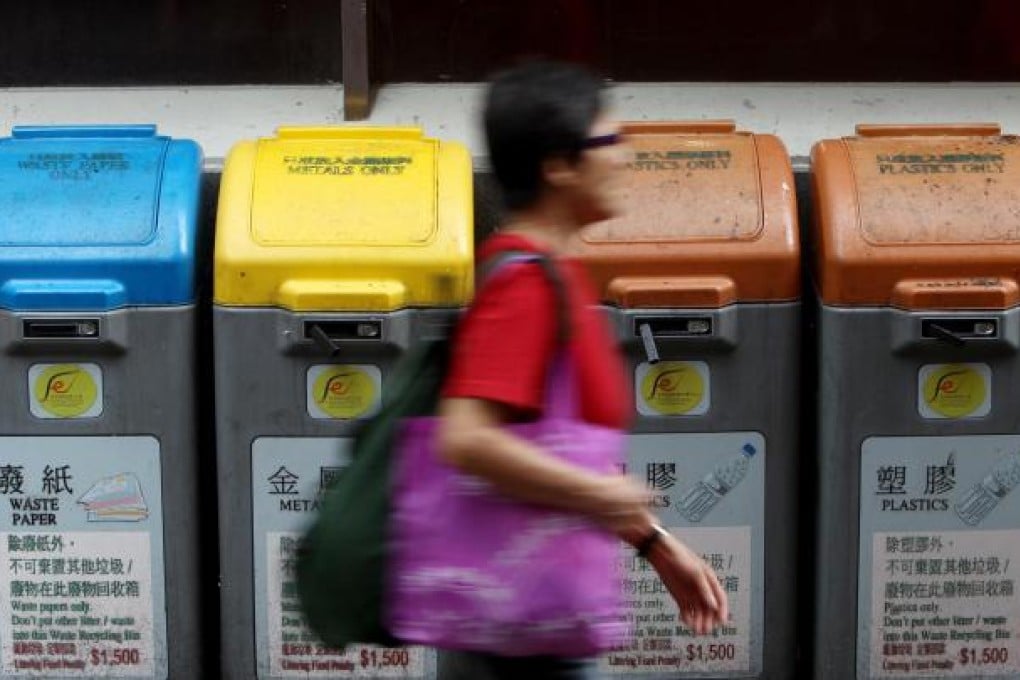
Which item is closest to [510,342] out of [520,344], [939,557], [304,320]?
[520,344]

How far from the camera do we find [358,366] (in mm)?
4457

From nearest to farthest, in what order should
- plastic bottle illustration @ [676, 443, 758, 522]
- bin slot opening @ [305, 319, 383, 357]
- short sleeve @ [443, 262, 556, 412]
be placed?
short sleeve @ [443, 262, 556, 412]
bin slot opening @ [305, 319, 383, 357]
plastic bottle illustration @ [676, 443, 758, 522]

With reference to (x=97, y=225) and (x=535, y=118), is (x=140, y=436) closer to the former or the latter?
(x=97, y=225)

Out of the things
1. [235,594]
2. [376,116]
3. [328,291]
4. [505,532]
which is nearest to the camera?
[505,532]

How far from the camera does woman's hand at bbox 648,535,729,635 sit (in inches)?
104

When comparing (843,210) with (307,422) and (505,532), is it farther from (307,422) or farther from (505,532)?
(505,532)

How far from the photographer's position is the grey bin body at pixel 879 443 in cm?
447

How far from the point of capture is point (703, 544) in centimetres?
461

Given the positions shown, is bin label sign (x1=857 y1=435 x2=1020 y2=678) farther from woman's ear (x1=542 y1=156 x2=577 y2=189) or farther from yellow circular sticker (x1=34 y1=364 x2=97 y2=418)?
woman's ear (x1=542 y1=156 x2=577 y2=189)

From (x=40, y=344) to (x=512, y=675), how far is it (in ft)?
7.55

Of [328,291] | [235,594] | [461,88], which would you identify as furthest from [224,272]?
[461,88]

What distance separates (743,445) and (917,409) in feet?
1.46

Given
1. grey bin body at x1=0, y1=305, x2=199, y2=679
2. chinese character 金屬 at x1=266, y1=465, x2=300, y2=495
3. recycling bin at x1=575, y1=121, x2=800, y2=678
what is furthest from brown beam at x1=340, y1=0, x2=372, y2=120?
chinese character 金屬 at x1=266, y1=465, x2=300, y2=495

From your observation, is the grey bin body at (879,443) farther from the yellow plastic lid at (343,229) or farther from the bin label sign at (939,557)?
the yellow plastic lid at (343,229)
